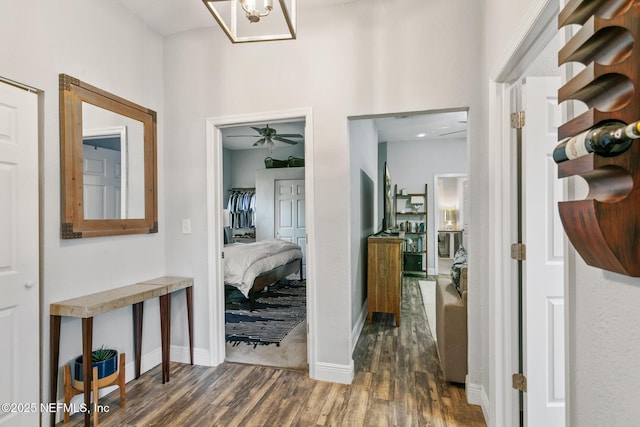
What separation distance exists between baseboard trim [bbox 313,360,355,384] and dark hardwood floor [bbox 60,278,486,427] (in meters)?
0.05

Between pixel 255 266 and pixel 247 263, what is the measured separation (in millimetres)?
152

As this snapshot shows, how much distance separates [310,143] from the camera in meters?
2.69

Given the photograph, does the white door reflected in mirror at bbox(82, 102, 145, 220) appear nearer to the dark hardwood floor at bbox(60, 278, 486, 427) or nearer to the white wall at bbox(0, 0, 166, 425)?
the white wall at bbox(0, 0, 166, 425)

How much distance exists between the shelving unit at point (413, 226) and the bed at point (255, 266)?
2.75m

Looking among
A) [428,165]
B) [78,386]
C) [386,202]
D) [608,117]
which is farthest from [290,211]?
[608,117]

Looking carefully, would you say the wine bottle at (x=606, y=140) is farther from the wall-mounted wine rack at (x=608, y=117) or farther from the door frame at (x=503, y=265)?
the door frame at (x=503, y=265)

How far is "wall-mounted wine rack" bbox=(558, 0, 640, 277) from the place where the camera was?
2.31 ft

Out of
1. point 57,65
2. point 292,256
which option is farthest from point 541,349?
point 292,256

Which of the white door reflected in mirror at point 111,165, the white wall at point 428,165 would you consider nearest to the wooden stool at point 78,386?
the white door reflected in mirror at point 111,165

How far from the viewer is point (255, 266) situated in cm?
446

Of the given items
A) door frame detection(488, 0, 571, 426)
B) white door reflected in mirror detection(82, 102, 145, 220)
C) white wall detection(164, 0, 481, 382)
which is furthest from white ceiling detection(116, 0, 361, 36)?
door frame detection(488, 0, 571, 426)

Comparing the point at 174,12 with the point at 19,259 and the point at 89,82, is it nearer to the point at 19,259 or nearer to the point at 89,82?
the point at 89,82

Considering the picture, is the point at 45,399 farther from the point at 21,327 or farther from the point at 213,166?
the point at 213,166

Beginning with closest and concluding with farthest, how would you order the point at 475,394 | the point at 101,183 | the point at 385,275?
the point at 475,394, the point at 101,183, the point at 385,275
